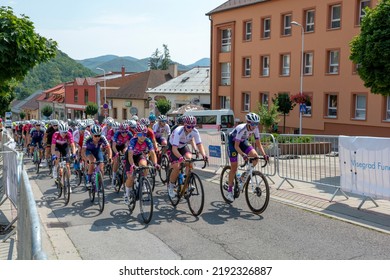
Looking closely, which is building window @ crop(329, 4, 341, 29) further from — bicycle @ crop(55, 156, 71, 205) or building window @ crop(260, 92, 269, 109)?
bicycle @ crop(55, 156, 71, 205)

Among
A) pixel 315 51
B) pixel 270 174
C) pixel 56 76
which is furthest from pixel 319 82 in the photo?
pixel 56 76

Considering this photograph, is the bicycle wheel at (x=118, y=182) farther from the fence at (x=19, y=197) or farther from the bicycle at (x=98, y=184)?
the fence at (x=19, y=197)

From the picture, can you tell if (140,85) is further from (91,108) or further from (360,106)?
(360,106)

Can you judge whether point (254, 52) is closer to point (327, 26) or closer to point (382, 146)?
point (327, 26)

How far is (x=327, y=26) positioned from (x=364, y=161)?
26.6 metres

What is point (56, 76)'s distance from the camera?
138m

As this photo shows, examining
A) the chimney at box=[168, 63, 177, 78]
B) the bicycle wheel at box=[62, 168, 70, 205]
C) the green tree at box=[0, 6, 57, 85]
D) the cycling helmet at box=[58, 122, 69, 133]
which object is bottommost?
the bicycle wheel at box=[62, 168, 70, 205]

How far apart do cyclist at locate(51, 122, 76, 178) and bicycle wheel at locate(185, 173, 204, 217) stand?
3.75m

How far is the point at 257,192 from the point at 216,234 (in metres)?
1.62

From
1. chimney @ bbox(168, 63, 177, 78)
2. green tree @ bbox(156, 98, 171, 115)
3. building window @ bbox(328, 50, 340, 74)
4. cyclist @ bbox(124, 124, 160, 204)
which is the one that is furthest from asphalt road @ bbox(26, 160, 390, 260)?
chimney @ bbox(168, 63, 177, 78)

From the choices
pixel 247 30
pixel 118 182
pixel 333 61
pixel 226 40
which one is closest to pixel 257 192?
pixel 118 182

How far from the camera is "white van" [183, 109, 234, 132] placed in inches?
1342

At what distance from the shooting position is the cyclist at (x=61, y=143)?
1162 cm

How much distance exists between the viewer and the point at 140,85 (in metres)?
63.1
